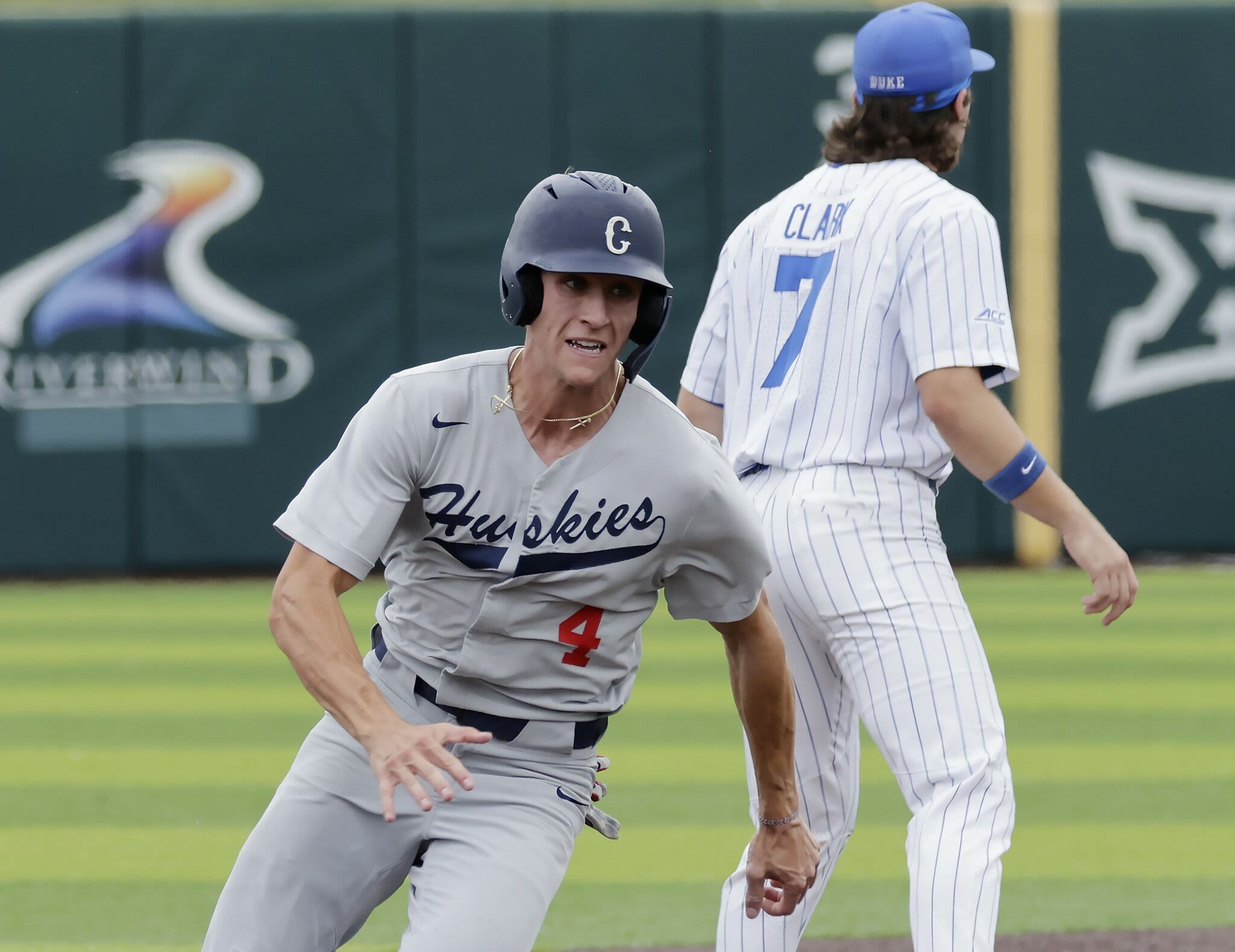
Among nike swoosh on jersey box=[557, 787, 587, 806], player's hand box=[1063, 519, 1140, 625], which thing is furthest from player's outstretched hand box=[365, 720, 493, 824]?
player's hand box=[1063, 519, 1140, 625]

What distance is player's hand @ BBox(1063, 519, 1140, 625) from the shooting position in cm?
327

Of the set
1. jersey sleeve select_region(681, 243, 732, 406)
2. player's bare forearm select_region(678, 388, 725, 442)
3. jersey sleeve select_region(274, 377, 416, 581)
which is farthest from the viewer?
player's bare forearm select_region(678, 388, 725, 442)

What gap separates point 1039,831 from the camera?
5617 mm

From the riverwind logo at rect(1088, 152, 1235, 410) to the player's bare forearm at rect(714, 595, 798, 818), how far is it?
919 cm

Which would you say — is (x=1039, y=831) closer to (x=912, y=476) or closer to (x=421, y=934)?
(x=912, y=476)

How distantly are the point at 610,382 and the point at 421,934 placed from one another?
923 millimetres

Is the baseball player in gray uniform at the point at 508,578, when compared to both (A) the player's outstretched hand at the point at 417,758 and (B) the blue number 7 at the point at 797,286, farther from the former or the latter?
(B) the blue number 7 at the point at 797,286

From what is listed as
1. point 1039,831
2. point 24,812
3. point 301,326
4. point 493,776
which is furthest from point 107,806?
point 301,326

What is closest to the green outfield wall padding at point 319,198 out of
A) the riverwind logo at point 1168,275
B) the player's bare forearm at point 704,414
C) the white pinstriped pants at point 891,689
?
the riverwind logo at point 1168,275

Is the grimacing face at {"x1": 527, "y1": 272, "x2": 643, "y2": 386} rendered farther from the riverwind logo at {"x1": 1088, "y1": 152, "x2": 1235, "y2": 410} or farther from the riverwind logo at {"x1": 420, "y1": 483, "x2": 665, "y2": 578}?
the riverwind logo at {"x1": 1088, "y1": 152, "x2": 1235, "y2": 410}

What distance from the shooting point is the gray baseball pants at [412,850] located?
288cm

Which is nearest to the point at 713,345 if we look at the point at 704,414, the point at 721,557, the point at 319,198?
the point at 704,414

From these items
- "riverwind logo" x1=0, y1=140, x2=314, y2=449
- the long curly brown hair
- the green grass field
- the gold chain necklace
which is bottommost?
the green grass field

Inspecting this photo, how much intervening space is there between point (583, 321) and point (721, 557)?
457mm
